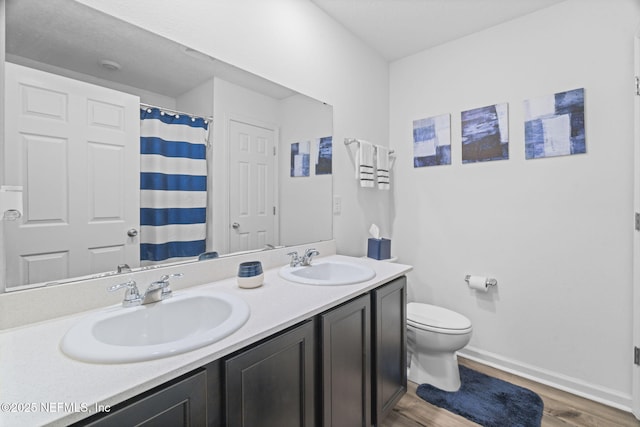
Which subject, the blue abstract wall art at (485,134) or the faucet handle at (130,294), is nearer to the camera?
the faucet handle at (130,294)

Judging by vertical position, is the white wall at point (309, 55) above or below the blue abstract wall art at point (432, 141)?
above

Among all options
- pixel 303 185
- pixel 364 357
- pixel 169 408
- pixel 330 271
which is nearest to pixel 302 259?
pixel 330 271

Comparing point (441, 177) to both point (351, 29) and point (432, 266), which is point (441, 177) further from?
point (351, 29)

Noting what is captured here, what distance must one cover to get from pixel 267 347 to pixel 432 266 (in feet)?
6.19

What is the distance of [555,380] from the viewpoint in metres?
1.84

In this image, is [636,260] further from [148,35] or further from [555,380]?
[148,35]

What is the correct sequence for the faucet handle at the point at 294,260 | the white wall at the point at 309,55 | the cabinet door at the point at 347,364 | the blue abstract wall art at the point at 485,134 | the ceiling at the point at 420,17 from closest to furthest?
the cabinet door at the point at 347,364
the white wall at the point at 309,55
the faucet handle at the point at 294,260
the ceiling at the point at 420,17
the blue abstract wall art at the point at 485,134

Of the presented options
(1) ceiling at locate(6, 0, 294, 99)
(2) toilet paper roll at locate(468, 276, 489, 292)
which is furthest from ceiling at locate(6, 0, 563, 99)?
(2) toilet paper roll at locate(468, 276, 489, 292)

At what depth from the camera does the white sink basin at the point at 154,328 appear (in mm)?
678

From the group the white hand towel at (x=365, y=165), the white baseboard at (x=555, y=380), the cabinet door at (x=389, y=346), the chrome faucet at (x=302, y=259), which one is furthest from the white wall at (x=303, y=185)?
the white baseboard at (x=555, y=380)

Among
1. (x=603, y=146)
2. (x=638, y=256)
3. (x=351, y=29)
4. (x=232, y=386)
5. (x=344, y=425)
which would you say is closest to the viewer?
(x=232, y=386)

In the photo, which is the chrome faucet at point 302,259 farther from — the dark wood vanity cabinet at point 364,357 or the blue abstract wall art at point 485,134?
the blue abstract wall art at point 485,134

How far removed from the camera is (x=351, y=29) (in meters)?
2.16

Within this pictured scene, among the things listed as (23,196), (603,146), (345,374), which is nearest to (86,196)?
(23,196)
